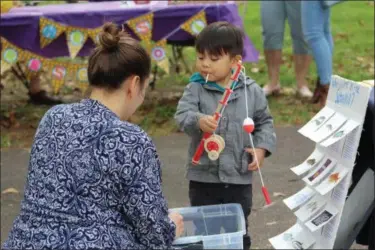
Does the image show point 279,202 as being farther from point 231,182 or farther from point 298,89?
point 298,89

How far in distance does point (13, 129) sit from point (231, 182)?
384 cm

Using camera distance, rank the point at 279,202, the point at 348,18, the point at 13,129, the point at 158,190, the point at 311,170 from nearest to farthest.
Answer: the point at 158,190 < the point at 311,170 < the point at 279,202 < the point at 13,129 < the point at 348,18

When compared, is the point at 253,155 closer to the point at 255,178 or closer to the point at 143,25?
the point at 255,178

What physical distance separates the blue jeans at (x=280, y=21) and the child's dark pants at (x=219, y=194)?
3810 millimetres

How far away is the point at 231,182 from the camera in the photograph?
3443mm

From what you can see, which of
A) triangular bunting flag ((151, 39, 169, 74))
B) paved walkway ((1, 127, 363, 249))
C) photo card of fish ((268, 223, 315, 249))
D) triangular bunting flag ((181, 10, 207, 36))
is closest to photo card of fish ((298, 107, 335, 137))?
photo card of fish ((268, 223, 315, 249))

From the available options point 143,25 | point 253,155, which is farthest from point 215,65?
point 143,25

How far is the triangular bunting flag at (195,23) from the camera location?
6375 millimetres

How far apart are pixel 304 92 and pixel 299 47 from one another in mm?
439

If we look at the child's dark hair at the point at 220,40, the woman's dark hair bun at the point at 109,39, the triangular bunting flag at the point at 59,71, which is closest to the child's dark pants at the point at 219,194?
the child's dark hair at the point at 220,40

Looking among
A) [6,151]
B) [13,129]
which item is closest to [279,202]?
[6,151]

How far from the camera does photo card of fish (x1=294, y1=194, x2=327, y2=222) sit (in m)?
3.60

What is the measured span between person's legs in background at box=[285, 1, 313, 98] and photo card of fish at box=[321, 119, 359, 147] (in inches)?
150

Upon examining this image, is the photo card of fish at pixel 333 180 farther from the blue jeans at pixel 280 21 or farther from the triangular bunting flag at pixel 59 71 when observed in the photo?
the blue jeans at pixel 280 21
